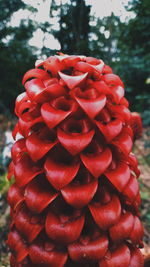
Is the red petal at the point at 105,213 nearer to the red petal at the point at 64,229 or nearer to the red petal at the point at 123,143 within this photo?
the red petal at the point at 64,229

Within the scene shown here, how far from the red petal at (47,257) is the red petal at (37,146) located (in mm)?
272

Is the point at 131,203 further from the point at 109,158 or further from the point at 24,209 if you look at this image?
the point at 24,209

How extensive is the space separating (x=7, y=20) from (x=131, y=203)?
67.6 inches

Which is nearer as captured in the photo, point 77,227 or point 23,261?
point 77,227

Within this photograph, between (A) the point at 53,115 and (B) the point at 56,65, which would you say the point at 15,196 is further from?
(B) the point at 56,65

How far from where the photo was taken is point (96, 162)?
77cm

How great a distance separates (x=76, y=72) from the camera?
0.91 metres

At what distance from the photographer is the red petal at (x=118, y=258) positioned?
0.80m

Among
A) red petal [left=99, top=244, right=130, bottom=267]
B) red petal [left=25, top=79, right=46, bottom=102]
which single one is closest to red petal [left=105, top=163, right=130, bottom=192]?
red petal [left=99, top=244, right=130, bottom=267]

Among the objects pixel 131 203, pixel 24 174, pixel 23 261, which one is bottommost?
pixel 23 261

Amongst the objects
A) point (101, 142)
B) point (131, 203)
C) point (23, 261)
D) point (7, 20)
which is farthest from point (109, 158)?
point (7, 20)

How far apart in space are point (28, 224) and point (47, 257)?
0.36 ft

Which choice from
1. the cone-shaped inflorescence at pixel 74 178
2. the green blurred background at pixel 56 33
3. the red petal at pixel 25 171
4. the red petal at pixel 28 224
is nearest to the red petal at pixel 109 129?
the cone-shaped inflorescence at pixel 74 178


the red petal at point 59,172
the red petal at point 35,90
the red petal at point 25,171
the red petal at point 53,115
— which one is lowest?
the red petal at point 25,171
